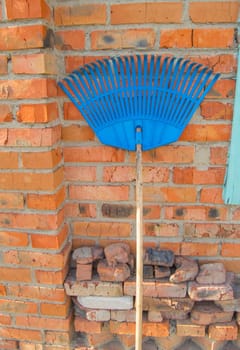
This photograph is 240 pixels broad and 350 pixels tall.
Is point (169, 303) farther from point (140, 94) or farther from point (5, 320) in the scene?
point (140, 94)

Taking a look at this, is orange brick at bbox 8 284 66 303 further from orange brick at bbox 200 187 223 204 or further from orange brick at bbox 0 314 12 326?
orange brick at bbox 200 187 223 204

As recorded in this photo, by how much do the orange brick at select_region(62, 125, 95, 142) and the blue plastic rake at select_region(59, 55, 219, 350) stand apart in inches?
2.0

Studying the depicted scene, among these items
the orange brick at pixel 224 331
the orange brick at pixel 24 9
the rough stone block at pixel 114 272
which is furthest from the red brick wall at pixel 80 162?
the orange brick at pixel 224 331

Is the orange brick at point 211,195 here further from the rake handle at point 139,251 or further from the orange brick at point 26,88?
the orange brick at point 26,88

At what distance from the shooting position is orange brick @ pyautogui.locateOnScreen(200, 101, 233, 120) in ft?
3.70

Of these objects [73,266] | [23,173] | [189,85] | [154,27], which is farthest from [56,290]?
[154,27]

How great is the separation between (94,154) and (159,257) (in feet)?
1.56

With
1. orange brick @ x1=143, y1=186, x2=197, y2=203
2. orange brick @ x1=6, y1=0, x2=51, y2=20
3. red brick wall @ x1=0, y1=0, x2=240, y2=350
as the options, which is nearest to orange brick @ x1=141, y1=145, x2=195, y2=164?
red brick wall @ x1=0, y1=0, x2=240, y2=350

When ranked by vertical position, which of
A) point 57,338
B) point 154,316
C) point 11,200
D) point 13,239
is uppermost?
point 11,200

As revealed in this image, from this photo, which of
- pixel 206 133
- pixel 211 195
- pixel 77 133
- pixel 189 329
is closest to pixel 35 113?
pixel 77 133

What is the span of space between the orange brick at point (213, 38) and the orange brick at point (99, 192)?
0.58m

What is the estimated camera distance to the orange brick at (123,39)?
109 centimetres

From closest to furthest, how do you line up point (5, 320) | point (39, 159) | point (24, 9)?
point (24, 9) → point (39, 159) → point (5, 320)

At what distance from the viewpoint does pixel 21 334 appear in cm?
133
